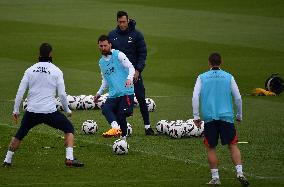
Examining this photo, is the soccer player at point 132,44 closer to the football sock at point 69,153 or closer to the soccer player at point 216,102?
the football sock at point 69,153

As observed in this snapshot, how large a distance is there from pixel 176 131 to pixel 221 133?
17.6 feet

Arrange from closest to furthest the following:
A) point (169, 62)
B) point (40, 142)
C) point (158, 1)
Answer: point (40, 142) → point (169, 62) → point (158, 1)

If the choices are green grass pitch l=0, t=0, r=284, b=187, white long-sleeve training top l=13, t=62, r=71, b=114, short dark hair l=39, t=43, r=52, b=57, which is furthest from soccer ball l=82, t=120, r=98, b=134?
short dark hair l=39, t=43, r=52, b=57

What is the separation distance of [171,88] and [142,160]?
42.2ft

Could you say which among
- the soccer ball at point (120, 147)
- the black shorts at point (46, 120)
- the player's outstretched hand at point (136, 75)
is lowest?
the soccer ball at point (120, 147)

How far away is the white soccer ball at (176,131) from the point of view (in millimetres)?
24875

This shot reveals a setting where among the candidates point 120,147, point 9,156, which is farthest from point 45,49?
point 120,147

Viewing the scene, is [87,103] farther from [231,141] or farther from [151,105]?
[231,141]

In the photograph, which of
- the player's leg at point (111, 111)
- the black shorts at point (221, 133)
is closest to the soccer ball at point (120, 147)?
→ the player's leg at point (111, 111)

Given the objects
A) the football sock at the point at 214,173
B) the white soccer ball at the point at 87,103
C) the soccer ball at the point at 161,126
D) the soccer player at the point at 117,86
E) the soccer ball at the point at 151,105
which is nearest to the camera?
the football sock at the point at 214,173

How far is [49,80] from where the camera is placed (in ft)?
68.5

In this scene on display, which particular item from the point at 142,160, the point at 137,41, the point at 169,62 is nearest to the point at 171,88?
the point at 169,62

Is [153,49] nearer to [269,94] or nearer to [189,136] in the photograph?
[269,94]

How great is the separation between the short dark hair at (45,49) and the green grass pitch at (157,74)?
211cm
